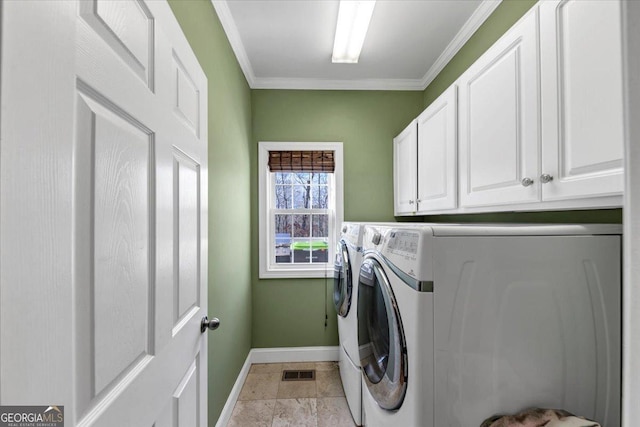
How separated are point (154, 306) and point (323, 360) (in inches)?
90.5

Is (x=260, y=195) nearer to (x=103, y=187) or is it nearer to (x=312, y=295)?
(x=312, y=295)

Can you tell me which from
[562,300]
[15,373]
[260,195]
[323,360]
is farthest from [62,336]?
[323,360]

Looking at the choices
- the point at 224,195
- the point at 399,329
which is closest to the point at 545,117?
the point at 399,329

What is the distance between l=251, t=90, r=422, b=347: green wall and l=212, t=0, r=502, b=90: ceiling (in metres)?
0.13

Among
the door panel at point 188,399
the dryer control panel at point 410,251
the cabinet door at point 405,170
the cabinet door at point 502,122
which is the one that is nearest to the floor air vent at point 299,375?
the door panel at point 188,399

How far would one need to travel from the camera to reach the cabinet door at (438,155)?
1.57m

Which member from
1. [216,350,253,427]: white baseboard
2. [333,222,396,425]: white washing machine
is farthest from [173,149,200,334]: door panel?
[216,350,253,427]: white baseboard

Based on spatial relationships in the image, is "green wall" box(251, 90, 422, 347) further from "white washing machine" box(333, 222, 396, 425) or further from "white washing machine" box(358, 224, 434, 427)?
"white washing machine" box(358, 224, 434, 427)

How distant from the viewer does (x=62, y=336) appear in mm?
416

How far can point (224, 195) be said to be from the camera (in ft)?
6.01

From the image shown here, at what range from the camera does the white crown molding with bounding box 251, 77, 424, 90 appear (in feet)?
8.71

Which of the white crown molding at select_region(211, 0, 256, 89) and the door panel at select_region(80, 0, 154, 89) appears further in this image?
the white crown molding at select_region(211, 0, 256, 89)

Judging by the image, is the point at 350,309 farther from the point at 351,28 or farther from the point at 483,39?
the point at 483,39

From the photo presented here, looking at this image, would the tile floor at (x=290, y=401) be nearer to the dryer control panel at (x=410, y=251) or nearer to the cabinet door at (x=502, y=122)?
the dryer control panel at (x=410, y=251)
